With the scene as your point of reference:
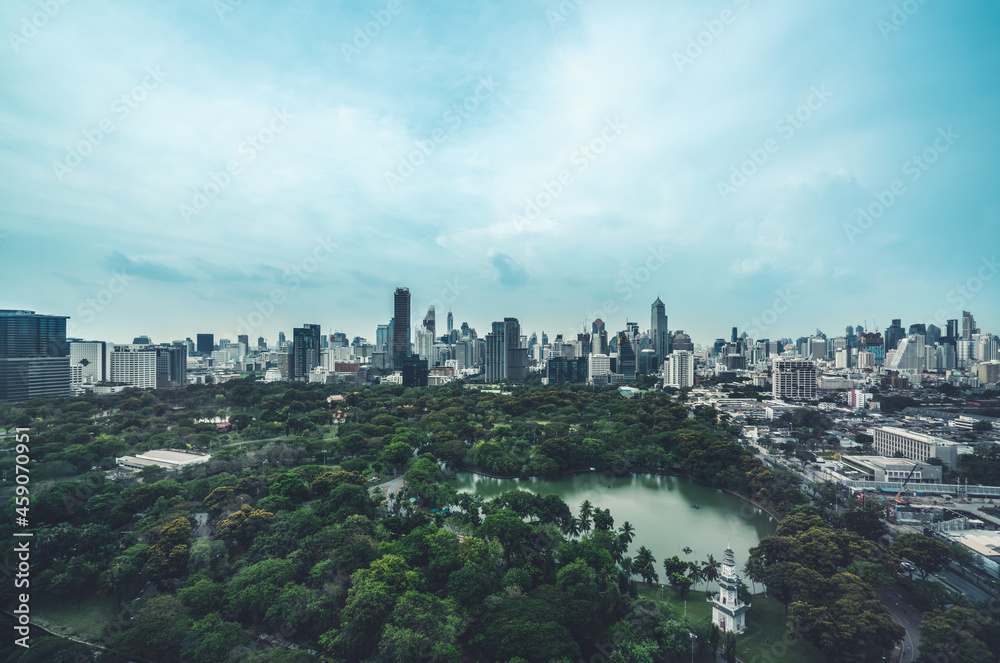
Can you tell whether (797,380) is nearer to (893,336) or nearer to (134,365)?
(893,336)

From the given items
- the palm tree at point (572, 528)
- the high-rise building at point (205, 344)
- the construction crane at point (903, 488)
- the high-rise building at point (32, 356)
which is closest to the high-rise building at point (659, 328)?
the construction crane at point (903, 488)

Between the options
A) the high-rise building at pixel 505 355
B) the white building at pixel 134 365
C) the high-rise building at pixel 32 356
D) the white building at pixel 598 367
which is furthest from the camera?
the high-rise building at pixel 505 355

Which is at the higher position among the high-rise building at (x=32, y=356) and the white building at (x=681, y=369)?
the high-rise building at (x=32, y=356)

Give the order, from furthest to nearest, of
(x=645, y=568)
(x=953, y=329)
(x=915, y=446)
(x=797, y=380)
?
(x=953, y=329) → (x=797, y=380) → (x=915, y=446) → (x=645, y=568)

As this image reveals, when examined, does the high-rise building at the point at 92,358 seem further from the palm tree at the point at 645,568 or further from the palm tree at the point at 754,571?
the palm tree at the point at 754,571

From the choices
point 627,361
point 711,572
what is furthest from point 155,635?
point 627,361

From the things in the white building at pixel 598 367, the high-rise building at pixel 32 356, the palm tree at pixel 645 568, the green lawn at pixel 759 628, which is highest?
the high-rise building at pixel 32 356

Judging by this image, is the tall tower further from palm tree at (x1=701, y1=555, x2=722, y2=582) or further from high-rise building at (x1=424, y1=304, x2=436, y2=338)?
high-rise building at (x1=424, y1=304, x2=436, y2=338)
